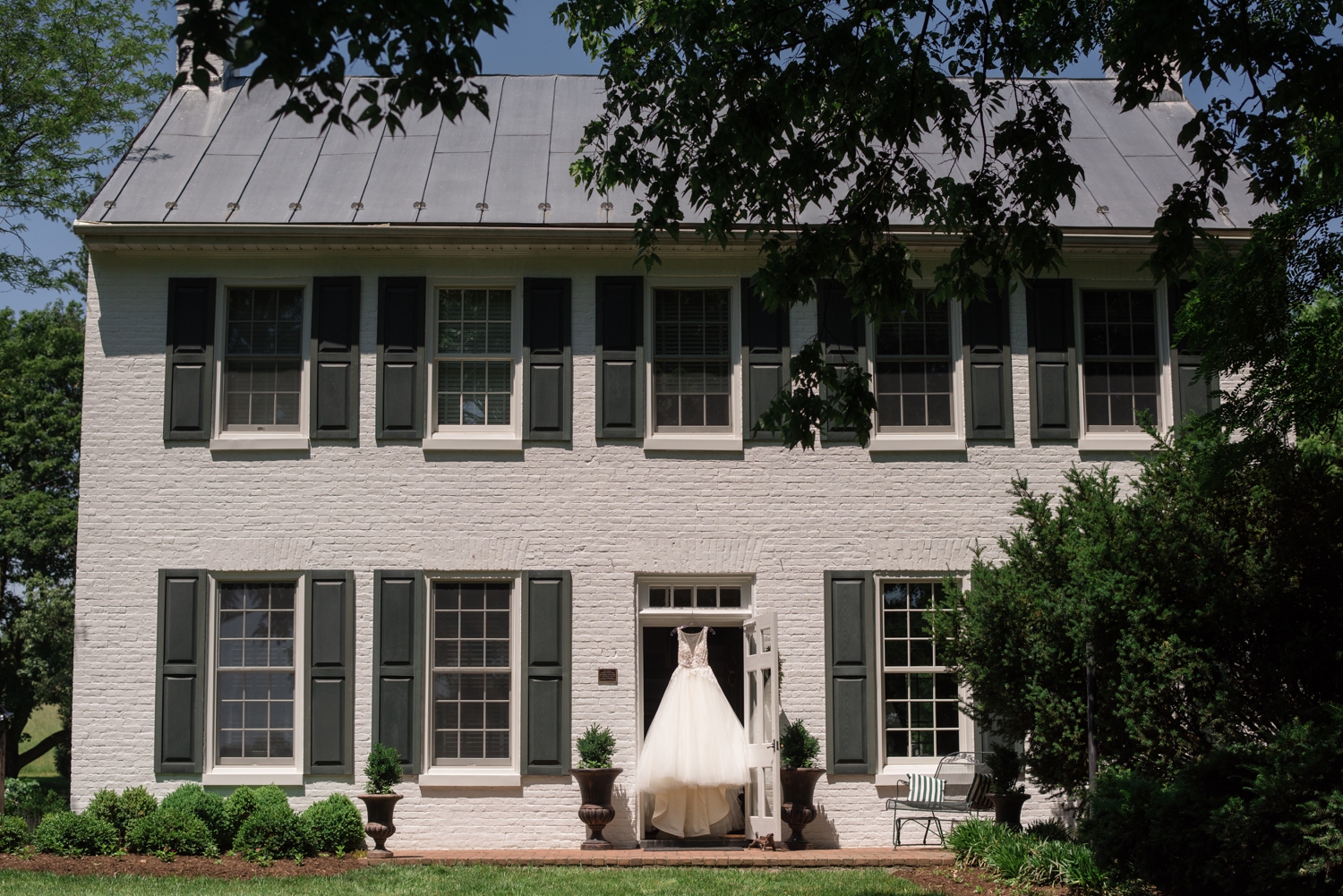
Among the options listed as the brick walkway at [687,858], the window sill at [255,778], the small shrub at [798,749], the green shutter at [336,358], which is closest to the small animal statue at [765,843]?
the brick walkway at [687,858]

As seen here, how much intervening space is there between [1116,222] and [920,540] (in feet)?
12.5

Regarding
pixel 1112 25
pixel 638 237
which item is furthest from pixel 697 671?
pixel 1112 25

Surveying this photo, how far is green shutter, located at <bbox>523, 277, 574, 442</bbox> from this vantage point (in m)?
13.0

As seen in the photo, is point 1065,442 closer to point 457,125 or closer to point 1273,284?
point 1273,284

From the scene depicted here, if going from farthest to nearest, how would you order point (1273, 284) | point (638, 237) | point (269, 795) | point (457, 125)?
point (457, 125) < point (269, 795) < point (638, 237) < point (1273, 284)

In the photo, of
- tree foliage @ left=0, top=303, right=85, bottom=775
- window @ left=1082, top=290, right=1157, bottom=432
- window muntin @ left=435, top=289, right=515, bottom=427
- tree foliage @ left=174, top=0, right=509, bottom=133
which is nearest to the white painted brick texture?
window muntin @ left=435, top=289, right=515, bottom=427

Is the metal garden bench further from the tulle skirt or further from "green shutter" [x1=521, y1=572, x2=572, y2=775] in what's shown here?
"green shutter" [x1=521, y1=572, x2=572, y2=775]

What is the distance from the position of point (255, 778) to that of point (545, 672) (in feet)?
9.38

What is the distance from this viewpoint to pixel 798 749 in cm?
1241

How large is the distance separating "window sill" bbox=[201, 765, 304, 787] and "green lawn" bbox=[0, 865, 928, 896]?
5.85 feet

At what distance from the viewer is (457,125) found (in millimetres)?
14961

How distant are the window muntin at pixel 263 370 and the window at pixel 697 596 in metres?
3.92

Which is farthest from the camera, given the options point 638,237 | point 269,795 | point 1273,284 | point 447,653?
point 447,653

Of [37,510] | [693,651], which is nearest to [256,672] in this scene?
[693,651]
